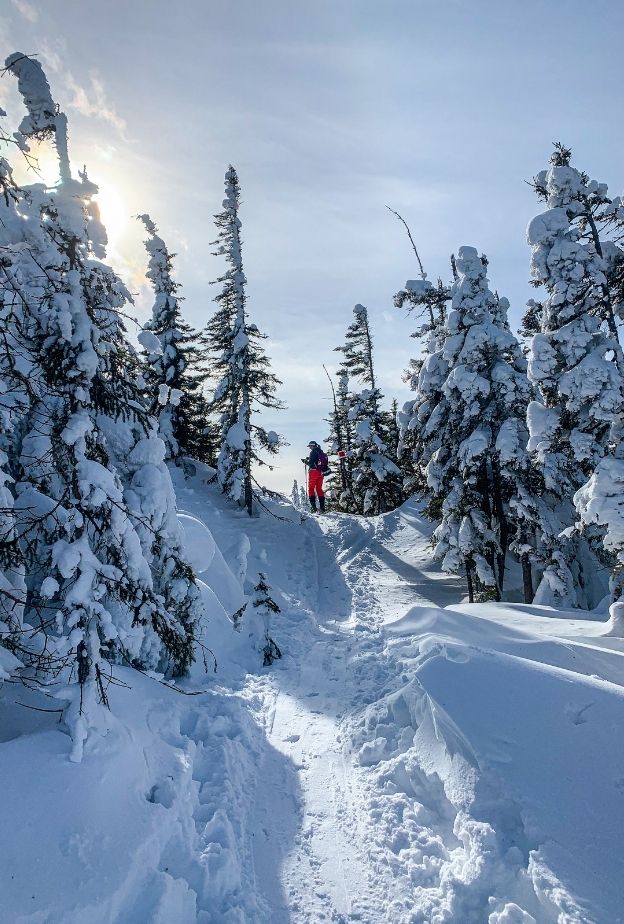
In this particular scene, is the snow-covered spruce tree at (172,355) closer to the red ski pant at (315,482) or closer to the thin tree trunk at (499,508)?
the red ski pant at (315,482)

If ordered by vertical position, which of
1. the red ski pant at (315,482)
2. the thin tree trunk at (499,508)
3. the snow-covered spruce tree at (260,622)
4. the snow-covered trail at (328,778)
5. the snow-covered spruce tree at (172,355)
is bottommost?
the snow-covered trail at (328,778)

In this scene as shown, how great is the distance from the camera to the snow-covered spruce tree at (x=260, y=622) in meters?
10.2

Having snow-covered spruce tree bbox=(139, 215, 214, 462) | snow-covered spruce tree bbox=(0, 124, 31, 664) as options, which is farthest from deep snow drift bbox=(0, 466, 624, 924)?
snow-covered spruce tree bbox=(139, 215, 214, 462)

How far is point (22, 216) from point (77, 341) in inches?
62.3

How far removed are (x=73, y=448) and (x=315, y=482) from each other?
22.5 metres

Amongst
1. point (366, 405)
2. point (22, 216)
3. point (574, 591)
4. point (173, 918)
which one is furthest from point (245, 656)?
point (366, 405)

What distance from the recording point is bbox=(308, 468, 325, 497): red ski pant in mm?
26641

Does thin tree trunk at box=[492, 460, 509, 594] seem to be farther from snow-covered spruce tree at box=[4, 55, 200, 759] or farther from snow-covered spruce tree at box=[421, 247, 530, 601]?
snow-covered spruce tree at box=[4, 55, 200, 759]

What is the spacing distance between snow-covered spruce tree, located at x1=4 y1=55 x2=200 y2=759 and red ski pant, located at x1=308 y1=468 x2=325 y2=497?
2030 centimetres

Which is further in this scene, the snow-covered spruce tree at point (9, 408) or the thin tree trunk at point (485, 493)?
the thin tree trunk at point (485, 493)

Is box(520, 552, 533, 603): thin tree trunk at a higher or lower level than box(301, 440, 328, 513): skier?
lower

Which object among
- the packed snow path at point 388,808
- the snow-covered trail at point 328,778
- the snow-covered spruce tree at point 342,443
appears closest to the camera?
the packed snow path at point 388,808

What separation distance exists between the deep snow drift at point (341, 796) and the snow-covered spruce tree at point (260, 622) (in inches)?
50.1

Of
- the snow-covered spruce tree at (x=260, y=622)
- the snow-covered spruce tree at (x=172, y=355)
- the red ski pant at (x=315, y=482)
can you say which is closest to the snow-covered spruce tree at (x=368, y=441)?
the red ski pant at (x=315, y=482)
